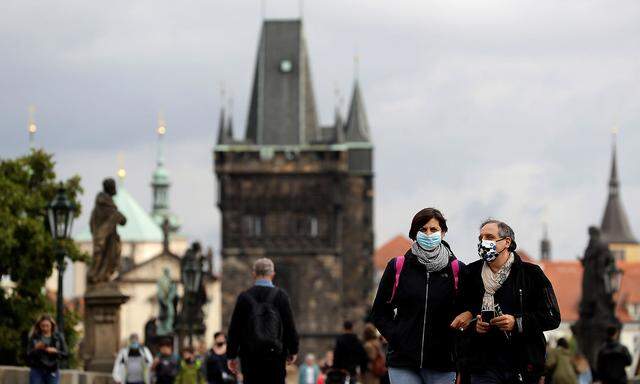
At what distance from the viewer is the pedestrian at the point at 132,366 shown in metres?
20.6

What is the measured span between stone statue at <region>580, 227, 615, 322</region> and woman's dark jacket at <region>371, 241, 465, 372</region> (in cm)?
2202

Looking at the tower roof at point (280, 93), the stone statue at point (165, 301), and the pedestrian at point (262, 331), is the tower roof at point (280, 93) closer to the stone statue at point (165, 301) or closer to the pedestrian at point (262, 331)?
the stone statue at point (165, 301)

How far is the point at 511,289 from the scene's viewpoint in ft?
35.5

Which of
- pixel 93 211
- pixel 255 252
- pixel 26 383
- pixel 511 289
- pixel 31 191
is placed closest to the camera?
pixel 511 289

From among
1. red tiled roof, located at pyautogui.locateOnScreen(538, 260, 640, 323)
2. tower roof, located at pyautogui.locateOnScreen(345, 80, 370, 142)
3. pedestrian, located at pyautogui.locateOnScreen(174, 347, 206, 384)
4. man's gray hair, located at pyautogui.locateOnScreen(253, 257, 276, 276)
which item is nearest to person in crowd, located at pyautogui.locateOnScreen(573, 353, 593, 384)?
pedestrian, located at pyautogui.locateOnScreen(174, 347, 206, 384)

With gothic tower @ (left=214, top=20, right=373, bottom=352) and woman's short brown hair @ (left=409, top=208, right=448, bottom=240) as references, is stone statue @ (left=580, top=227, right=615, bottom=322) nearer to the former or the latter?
woman's short brown hair @ (left=409, top=208, right=448, bottom=240)

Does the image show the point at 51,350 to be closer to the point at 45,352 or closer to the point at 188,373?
the point at 45,352

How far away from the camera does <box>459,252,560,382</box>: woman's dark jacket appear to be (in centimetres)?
1077

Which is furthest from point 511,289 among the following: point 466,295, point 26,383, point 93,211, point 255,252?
point 255,252

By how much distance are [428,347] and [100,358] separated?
1419 cm

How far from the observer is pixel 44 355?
17359 mm

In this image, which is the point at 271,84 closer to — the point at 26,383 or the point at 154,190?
the point at 154,190

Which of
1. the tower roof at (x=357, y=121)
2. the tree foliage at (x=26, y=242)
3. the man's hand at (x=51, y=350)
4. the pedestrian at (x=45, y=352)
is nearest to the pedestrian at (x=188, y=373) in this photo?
the pedestrian at (x=45, y=352)

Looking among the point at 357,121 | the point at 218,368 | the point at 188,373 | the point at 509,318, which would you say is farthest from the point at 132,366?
the point at 357,121
